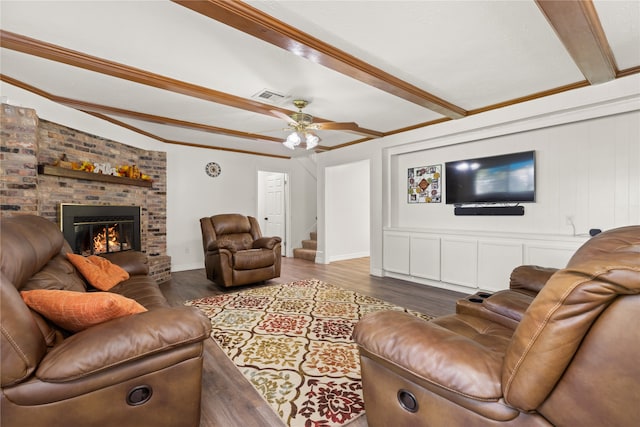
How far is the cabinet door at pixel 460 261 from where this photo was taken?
3.80 metres

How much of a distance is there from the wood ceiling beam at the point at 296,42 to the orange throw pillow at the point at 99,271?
201 centimetres

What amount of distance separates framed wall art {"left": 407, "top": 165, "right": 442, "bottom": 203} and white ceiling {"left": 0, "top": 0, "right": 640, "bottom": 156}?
3.41ft

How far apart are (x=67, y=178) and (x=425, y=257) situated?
465 centimetres

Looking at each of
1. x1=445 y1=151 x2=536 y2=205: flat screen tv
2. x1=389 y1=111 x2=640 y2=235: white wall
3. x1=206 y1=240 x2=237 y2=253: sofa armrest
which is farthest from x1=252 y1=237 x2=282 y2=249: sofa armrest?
x1=389 y1=111 x2=640 y2=235: white wall

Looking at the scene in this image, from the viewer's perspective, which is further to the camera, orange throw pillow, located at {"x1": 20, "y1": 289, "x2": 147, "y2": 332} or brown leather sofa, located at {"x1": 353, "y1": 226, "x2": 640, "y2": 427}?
orange throw pillow, located at {"x1": 20, "y1": 289, "x2": 147, "y2": 332}

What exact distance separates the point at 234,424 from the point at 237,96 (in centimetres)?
290

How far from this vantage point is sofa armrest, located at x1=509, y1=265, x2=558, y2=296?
2.04 meters

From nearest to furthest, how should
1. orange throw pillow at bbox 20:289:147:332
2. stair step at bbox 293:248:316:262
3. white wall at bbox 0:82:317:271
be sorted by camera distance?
orange throw pillow at bbox 20:289:147:332, white wall at bbox 0:82:317:271, stair step at bbox 293:248:316:262

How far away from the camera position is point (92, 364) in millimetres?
1079

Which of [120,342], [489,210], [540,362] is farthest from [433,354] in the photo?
[489,210]

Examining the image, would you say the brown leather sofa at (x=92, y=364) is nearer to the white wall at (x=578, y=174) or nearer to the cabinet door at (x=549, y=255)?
the cabinet door at (x=549, y=255)

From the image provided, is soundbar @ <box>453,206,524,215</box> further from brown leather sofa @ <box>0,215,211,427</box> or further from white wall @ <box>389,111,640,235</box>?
brown leather sofa @ <box>0,215,211,427</box>

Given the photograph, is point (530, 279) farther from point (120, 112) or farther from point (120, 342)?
point (120, 112)

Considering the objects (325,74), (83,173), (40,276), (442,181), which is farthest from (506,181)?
(83,173)
